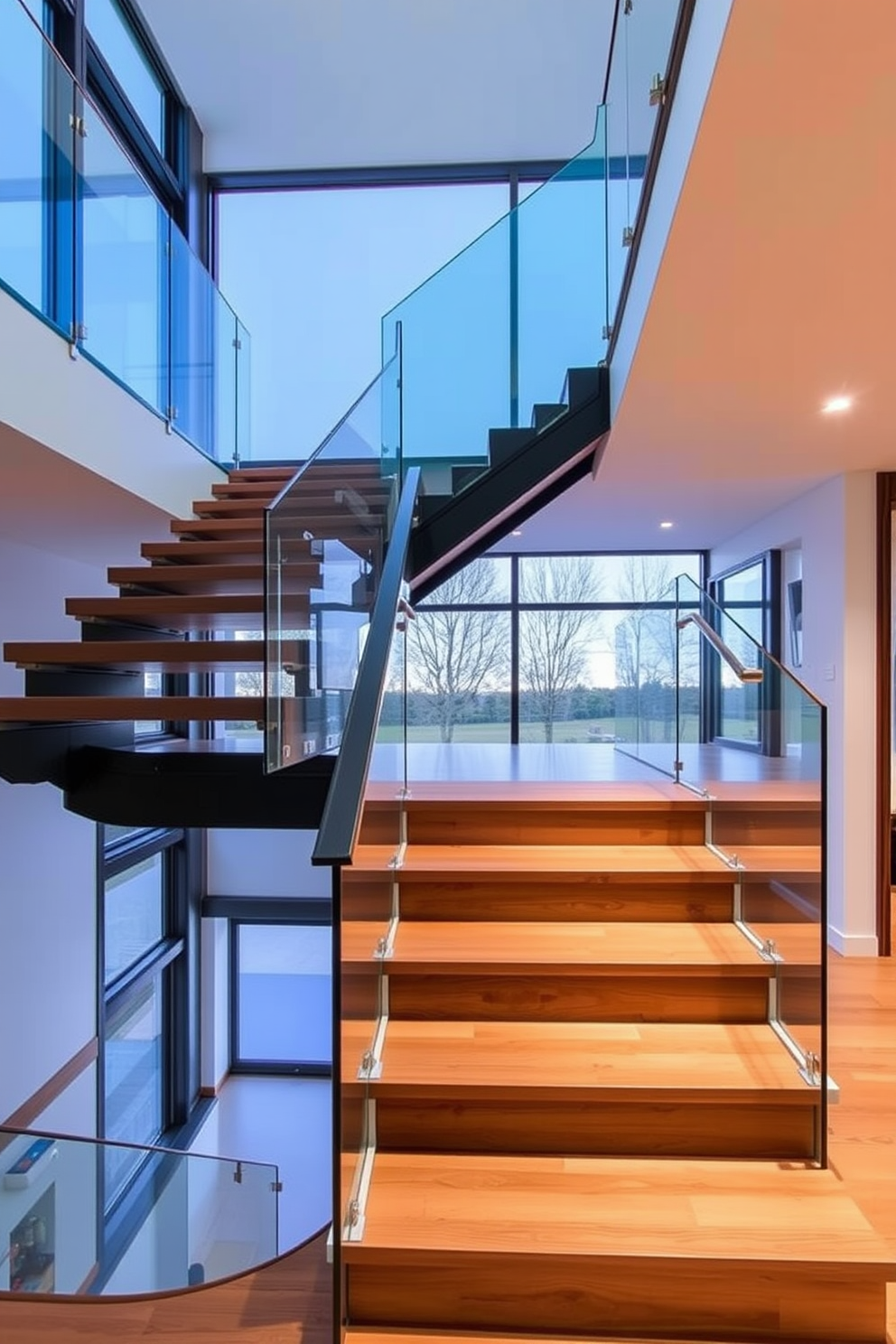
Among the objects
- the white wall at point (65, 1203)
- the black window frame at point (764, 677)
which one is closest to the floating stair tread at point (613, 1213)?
the black window frame at point (764, 677)

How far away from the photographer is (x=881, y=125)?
1.79 meters

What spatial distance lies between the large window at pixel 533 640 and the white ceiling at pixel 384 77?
3.85 metres

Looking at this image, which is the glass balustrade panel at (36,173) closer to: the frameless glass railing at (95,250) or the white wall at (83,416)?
the frameless glass railing at (95,250)

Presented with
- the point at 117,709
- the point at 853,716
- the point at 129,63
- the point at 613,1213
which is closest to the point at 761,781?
the point at 613,1213

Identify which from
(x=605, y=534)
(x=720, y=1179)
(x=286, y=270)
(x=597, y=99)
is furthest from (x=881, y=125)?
(x=286, y=270)

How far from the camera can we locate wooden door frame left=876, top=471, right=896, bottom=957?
174 inches

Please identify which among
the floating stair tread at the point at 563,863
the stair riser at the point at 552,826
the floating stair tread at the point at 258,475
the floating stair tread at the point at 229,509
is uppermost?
the floating stair tread at the point at 258,475

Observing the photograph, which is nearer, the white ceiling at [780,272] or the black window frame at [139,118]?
the white ceiling at [780,272]

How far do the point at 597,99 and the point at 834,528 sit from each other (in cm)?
453

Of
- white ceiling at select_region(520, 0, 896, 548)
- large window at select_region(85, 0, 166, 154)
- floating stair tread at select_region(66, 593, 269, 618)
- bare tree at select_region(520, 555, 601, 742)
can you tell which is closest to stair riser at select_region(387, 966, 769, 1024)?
floating stair tread at select_region(66, 593, 269, 618)

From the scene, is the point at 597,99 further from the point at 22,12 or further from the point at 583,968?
the point at 583,968

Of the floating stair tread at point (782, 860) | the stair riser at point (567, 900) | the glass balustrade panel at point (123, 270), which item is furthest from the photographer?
the glass balustrade panel at point (123, 270)

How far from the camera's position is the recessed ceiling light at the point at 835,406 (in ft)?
11.3

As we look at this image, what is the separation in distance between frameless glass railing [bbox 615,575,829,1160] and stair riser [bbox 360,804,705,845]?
0.14 m
